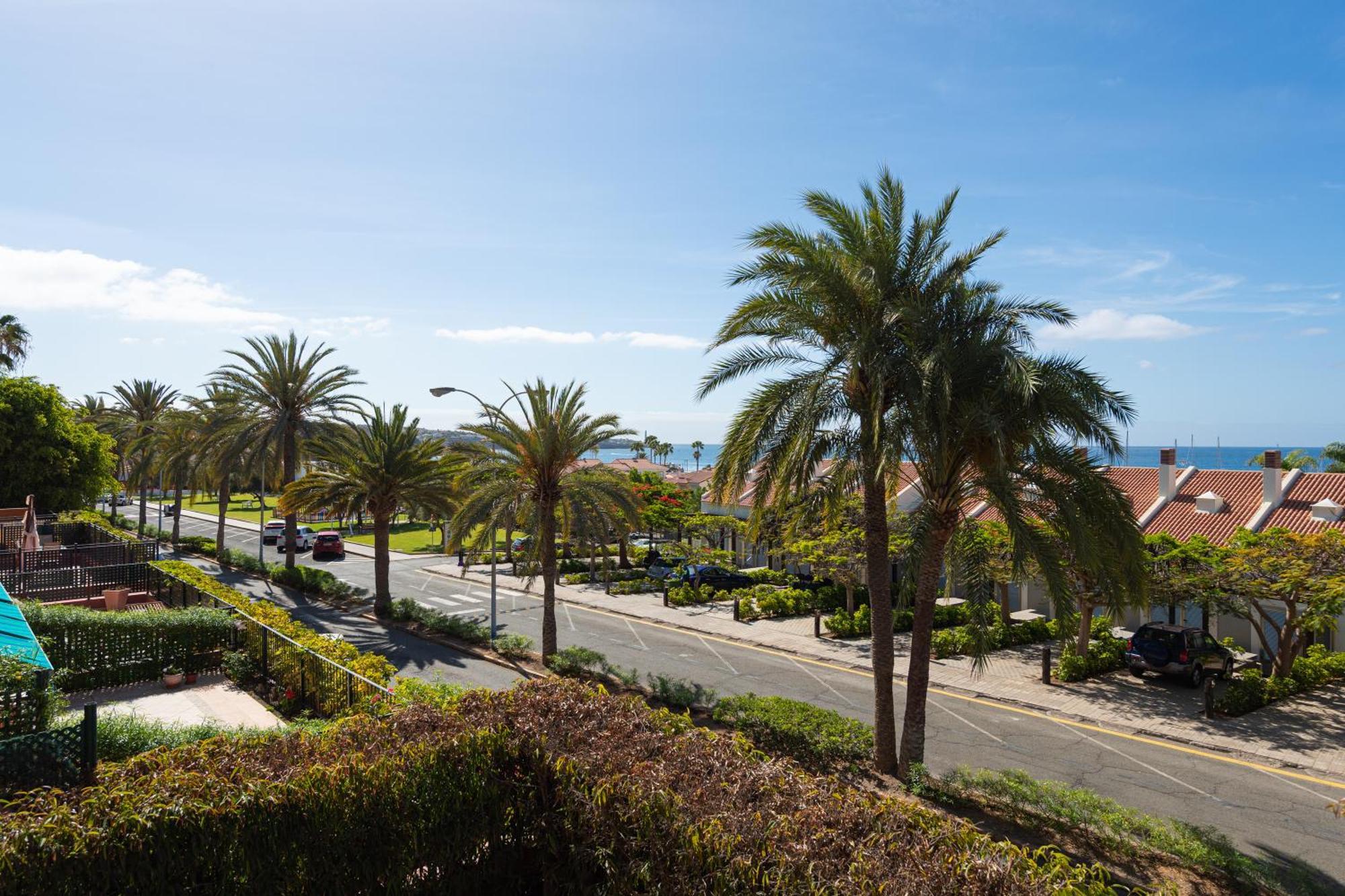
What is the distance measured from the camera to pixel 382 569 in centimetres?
2773

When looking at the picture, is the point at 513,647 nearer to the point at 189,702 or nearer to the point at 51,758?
the point at 189,702

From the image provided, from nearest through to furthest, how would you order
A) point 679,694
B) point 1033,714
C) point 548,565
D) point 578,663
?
point 679,694, point 1033,714, point 578,663, point 548,565

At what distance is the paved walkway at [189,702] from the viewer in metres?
14.1

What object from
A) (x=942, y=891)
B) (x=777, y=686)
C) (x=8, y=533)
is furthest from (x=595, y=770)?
(x=8, y=533)

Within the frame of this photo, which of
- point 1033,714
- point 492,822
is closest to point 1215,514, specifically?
point 1033,714

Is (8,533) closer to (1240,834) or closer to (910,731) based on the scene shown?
(910,731)

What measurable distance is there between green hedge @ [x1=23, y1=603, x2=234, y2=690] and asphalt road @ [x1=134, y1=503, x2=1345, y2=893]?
17.5ft

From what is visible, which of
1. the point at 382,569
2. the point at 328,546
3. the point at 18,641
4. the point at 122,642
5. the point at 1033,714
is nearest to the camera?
the point at 18,641

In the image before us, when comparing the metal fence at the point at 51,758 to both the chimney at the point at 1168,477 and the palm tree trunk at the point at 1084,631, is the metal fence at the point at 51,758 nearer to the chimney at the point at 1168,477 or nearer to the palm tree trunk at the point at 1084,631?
the palm tree trunk at the point at 1084,631

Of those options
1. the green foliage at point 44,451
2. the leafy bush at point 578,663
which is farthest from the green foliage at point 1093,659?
the green foliage at point 44,451

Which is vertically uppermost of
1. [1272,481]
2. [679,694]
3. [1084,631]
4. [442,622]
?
[1272,481]

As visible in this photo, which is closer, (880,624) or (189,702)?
(880,624)

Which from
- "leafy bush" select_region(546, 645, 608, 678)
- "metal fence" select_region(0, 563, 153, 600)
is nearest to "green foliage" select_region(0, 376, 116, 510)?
"metal fence" select_region(0, 563, 153, 600)

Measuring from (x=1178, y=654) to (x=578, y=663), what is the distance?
15.8 m
